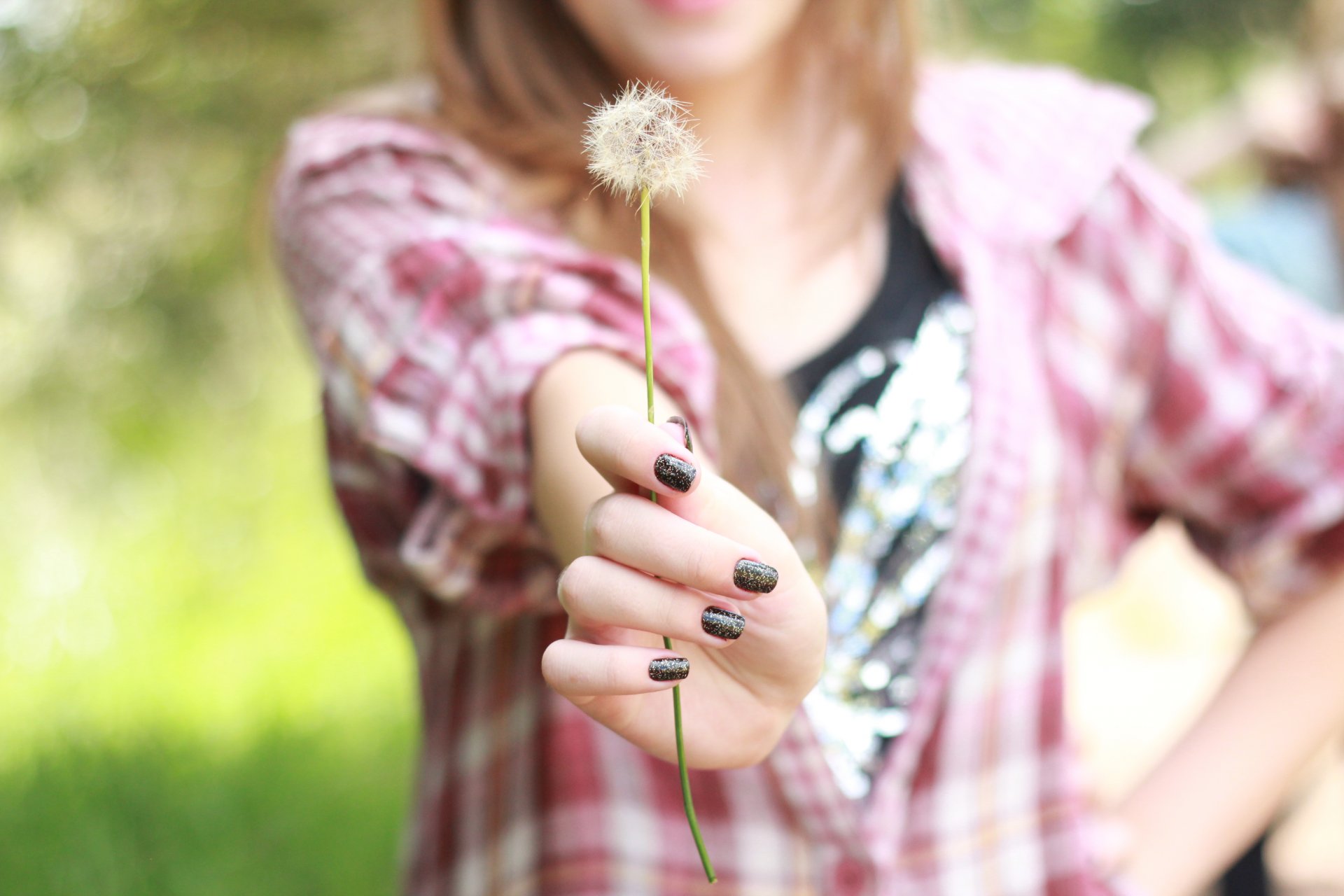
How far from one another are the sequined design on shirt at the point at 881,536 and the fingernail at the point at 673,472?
433 mm

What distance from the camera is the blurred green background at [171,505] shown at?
184cm

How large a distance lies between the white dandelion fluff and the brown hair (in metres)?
0.37

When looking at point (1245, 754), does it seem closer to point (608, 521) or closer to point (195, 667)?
Answer: point (608, 521)

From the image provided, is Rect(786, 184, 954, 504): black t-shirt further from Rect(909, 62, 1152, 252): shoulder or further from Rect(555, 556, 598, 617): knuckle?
Rect(555, 556, 598, 617): knuckle

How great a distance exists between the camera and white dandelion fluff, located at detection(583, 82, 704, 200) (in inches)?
17.3

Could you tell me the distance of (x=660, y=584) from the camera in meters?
0.47

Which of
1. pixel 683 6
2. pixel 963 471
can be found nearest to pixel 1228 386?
pixel 963 471

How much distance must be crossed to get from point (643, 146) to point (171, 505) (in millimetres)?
2849

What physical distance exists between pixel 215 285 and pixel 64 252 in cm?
40

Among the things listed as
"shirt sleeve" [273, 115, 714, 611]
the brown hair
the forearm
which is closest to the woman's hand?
"shirt sleeve" [273, 115, 714, 611]

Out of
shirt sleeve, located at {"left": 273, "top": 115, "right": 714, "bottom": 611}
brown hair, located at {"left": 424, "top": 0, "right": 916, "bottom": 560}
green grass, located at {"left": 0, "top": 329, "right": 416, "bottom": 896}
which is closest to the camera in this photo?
shirt sleeve, located at {"left": 273, "top": 115, "right": 714, "bottom": 611}

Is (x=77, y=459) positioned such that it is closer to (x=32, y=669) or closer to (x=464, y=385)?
(x=32, y=669)

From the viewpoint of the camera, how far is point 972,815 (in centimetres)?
92

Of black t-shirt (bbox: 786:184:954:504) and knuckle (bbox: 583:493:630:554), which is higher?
black t-shirt (bbox: 786:184:954:504)
